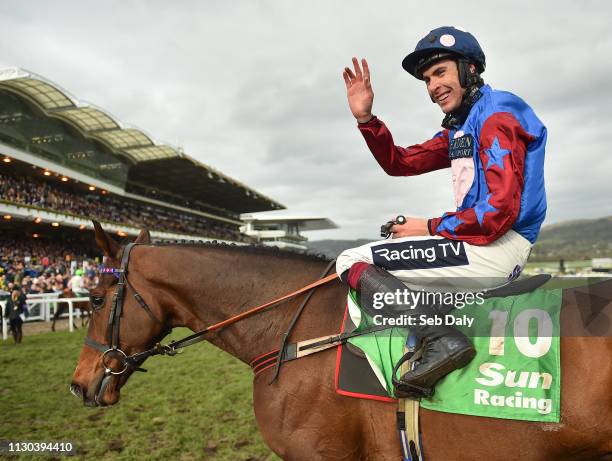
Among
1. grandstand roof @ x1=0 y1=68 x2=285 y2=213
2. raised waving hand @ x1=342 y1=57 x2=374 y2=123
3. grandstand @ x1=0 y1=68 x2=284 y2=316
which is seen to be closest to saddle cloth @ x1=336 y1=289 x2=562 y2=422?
raised waving hand @ x1=342 y1=57 x2=374 y2=123

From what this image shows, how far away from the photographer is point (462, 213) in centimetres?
185

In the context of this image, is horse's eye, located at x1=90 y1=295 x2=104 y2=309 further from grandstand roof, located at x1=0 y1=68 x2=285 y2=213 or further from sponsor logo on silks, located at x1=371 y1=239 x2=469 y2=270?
grandstand roof, located at x1=0 y1=68 x2=285 y2=213

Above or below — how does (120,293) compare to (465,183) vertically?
below

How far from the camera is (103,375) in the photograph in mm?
2387

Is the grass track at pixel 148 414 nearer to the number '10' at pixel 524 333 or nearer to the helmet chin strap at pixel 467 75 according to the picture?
the number '10' at pixel 524 333

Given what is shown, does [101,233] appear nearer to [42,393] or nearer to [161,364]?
[42,393]

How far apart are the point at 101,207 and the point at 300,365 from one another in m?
35.8

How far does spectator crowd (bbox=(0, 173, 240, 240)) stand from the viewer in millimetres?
24930

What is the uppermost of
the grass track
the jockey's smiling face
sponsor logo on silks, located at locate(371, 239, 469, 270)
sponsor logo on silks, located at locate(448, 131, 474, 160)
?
the jockey's smiling face

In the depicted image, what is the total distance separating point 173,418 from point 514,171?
4928mm

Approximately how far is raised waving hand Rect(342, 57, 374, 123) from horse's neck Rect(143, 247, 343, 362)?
912 mm

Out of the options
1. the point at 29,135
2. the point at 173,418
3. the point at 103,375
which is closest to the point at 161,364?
the point at 173,418

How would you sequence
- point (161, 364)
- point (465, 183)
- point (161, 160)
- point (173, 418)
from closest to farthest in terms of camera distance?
point (465, 183) < point (173, 418) < point (161, 364) < point (161, 160)

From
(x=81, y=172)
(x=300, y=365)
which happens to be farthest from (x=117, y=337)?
(x=81, y=172)
